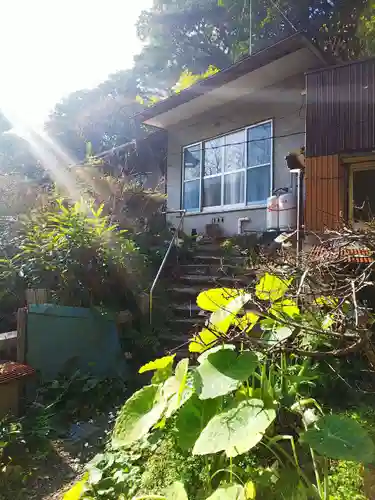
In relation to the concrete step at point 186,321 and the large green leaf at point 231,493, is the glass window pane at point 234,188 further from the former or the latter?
the large green leaf at point 231,493

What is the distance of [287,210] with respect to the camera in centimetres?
684

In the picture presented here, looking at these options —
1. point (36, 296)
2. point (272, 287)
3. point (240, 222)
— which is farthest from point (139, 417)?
point (240, 222)

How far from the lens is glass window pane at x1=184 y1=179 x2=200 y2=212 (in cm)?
979

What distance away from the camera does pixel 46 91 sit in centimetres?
1780

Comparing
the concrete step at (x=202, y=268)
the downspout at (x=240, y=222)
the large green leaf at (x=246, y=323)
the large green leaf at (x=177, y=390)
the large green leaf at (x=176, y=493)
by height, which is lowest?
the large green leaf at (x=176, y=493)

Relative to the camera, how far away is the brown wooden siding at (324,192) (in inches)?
209

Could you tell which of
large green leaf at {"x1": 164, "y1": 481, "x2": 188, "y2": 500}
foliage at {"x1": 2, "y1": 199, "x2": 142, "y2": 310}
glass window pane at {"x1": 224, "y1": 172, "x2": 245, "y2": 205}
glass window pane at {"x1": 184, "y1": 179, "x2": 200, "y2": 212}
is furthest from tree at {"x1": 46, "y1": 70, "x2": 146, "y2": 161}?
large green leaf at {"x1": 164, "y1": 481, "x2": 188, "y2": 500}

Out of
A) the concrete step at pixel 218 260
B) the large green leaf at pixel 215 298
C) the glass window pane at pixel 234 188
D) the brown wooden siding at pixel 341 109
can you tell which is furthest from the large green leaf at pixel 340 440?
the glass window pane at pixel 234 188

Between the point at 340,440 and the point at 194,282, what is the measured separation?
175 inches

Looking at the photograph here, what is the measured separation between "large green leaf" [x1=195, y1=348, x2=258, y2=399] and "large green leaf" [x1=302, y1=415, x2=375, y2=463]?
418 mm

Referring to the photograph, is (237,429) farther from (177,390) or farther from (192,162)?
(192,162)

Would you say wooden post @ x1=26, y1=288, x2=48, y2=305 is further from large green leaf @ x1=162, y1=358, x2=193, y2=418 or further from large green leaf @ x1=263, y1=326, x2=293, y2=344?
large green leaf @ x1=263, y1=326, x2=293, y2=344

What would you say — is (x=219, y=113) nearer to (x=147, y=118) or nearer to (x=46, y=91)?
(x=147, y=118)

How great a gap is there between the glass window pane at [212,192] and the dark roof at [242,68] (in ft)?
6.26
